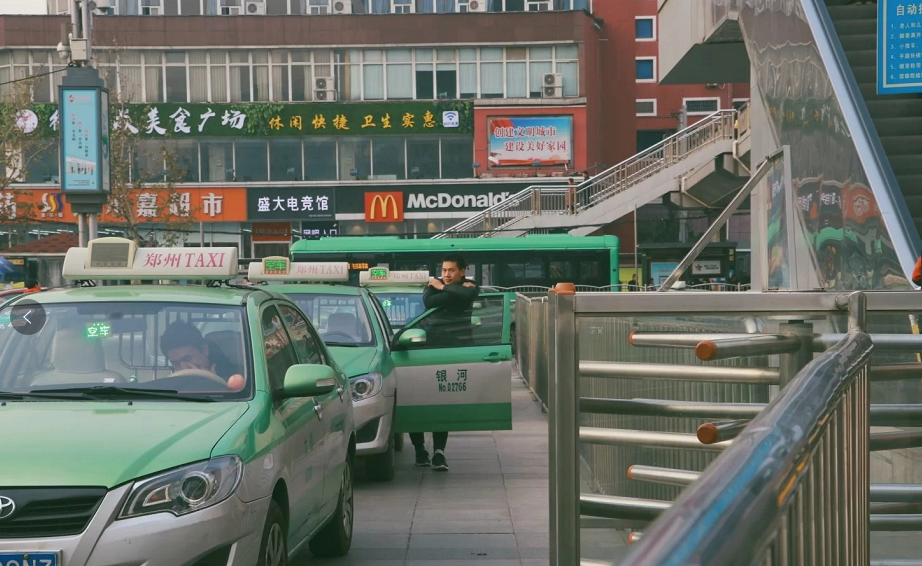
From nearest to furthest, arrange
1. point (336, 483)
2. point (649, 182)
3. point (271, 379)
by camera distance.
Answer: point (271, 379), point (336, 483), point (649, 182)

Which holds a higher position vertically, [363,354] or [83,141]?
[83,141]

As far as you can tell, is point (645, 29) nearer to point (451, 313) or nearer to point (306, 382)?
point (451, 313)

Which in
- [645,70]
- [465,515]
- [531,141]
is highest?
[645,70]

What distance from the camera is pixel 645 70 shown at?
5741cm

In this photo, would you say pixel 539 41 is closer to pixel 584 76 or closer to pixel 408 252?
pixel 584 76

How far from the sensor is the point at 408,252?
35812mm

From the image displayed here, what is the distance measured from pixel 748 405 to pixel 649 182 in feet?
113

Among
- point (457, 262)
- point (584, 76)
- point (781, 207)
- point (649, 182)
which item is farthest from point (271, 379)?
point (584, 76)

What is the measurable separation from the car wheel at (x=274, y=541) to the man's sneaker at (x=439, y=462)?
5.34 m

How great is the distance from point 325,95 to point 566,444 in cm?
4598

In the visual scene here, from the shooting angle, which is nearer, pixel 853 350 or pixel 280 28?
pixel 853 350

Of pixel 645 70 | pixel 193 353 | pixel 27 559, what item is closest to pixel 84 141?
pixel 193 353

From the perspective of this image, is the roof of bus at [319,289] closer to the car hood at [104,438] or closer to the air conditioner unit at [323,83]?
the car hood at [104,438]

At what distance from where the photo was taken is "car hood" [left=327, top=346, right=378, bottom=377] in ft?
32.1
